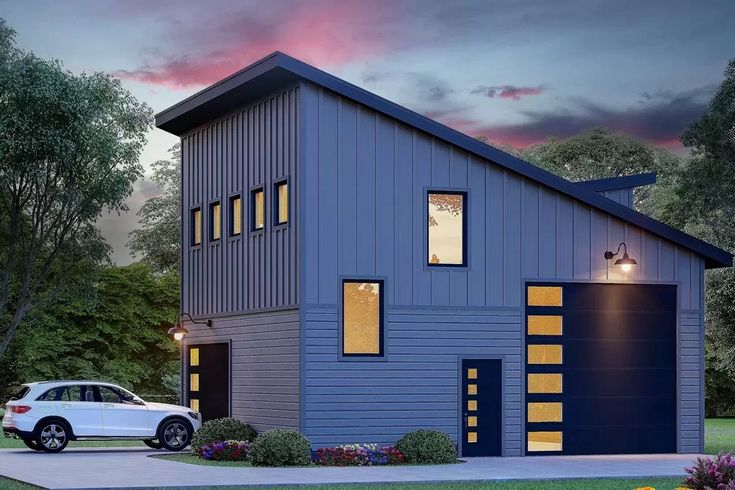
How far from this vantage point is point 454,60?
146 ft

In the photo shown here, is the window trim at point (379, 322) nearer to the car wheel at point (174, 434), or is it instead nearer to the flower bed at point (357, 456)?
the flower bed at point (357, 456)

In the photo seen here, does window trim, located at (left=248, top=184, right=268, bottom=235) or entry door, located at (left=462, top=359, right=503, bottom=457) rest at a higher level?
window trim, located at (left=248, top=184, right=268, bottom=235)

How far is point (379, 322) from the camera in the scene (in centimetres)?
2781

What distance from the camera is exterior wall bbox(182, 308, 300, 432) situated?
27.5 metres

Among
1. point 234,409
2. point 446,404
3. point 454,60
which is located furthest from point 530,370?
point 454,60

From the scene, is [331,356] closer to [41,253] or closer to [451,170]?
[451,170]

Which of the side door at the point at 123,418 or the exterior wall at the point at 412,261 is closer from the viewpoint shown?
the exterior wall at the point at 412,261

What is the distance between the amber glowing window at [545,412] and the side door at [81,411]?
8.82 m

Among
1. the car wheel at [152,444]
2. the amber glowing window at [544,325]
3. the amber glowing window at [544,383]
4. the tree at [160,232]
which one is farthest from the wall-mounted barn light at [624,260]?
the tree at [160,232]

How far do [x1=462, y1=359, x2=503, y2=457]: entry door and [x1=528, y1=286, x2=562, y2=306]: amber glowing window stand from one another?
1.46 m

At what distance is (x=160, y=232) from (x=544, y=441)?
38516 mm

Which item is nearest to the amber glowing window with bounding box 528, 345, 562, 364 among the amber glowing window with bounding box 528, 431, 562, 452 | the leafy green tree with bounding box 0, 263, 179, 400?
the amber glowing window with bounding box 528, 431, 562, 452

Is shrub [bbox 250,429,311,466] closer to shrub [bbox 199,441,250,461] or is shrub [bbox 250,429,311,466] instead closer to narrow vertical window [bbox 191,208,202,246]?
shrub [bbox 199,441,250,461]

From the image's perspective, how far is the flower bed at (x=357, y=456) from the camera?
26.2 m
